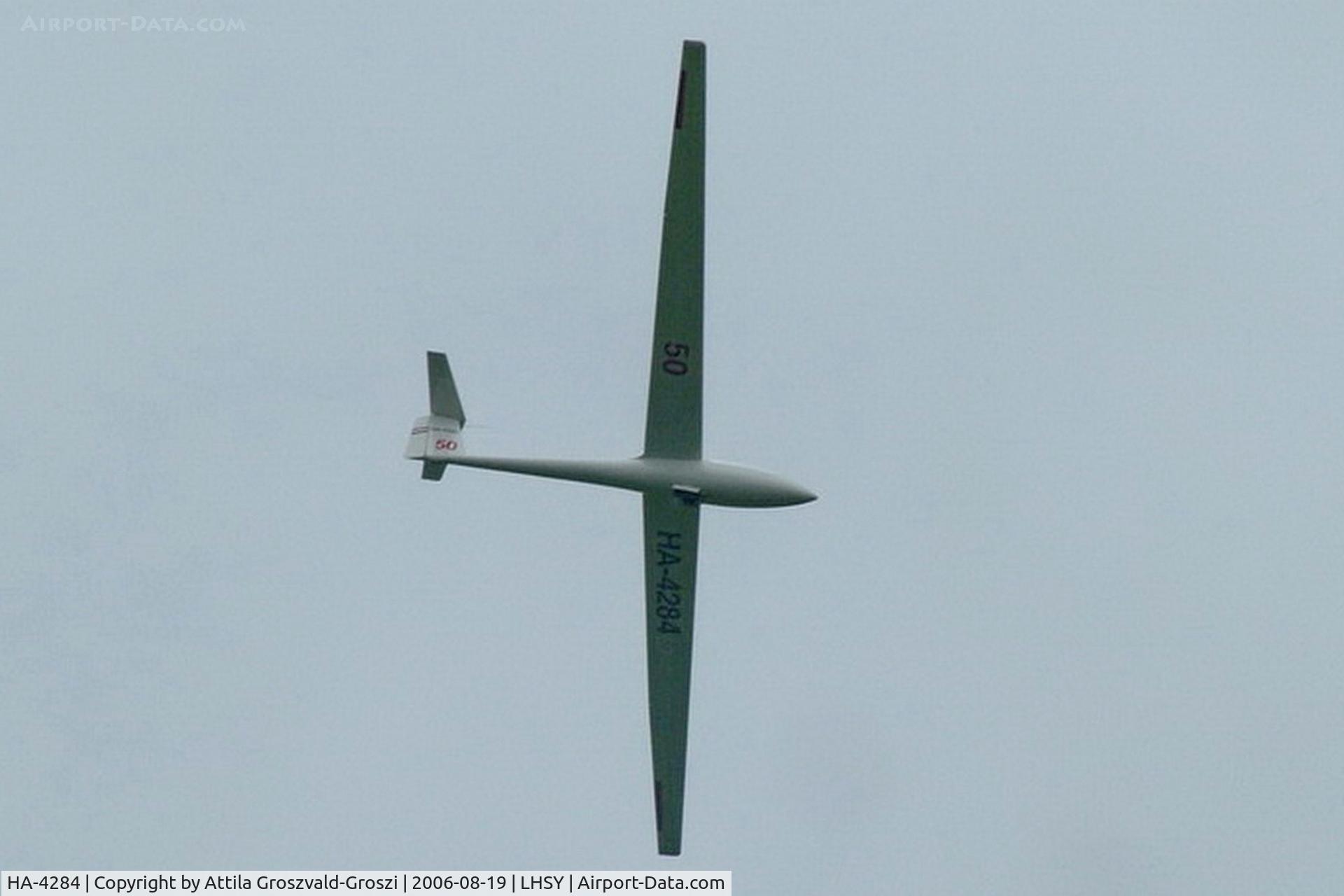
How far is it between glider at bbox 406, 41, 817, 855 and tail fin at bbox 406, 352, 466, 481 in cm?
2

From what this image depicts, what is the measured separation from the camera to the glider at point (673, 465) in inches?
1585

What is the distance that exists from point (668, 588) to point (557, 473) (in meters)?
3.73

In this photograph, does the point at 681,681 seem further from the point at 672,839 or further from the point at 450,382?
the point at 450,382

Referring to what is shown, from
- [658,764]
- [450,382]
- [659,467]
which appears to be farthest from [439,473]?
[658,764]

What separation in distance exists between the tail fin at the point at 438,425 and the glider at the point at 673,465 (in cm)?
2

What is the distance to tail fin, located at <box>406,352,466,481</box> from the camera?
4334 centimetres

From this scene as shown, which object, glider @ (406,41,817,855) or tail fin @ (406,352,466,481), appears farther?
tail fin @ (406,352,466,481)

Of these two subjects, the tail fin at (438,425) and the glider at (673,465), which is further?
the tail fin at (438,425)

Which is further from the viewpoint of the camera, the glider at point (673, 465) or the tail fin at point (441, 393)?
the tail fin at point (441, 393)

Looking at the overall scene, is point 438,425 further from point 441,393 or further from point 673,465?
point 673,465

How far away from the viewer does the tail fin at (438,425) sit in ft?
142

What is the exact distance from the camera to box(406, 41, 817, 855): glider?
40250 millimetres

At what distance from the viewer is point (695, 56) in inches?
1556

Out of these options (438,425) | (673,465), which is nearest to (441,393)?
(438,425)
